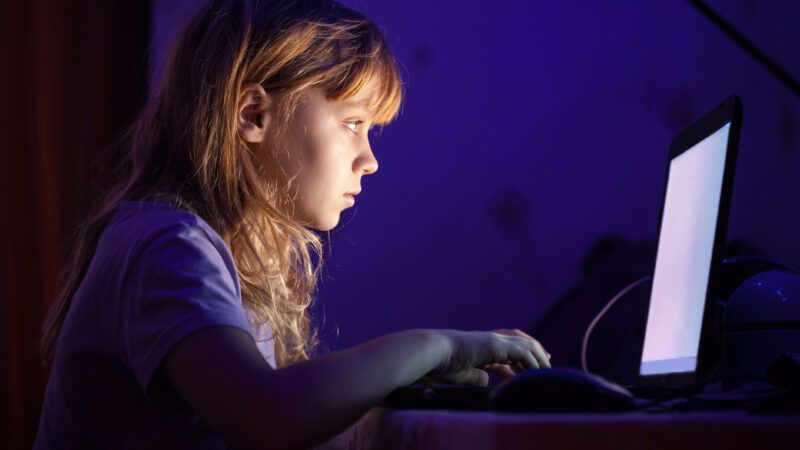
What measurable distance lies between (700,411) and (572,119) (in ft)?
4.72

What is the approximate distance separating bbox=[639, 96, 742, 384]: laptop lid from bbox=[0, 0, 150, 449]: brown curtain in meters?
1.33

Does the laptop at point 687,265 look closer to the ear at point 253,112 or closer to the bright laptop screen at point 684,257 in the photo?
the bright laptop screen at point 684,257

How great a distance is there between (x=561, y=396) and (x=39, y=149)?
1597 millimetres

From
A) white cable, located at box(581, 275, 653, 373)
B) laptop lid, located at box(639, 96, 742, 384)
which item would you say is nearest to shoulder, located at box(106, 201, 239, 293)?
laptop lid, located at box(639, 96, 742, 384)

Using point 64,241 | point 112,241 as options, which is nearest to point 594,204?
point 64,241

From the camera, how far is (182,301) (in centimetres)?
67

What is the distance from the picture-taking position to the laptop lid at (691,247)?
912 millimetres

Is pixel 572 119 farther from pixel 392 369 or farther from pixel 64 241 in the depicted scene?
pixel 392 369

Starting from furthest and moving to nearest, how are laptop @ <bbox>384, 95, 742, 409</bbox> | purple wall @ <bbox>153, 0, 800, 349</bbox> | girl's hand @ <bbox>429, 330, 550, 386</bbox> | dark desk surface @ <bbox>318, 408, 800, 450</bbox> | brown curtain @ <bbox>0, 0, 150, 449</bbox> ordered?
purple wall @ <bbox>153, 0, 800, 349</bbox>, brown curtain @ <bbox>0, 0, 150, 449</bbox>, laptop @ <bbox>384, 95, 742, 409</bbox>, girl's hand @ <bbox>429, 330, 550, 386</bbox>, dark desk surface @ <bbox>318, 408, 800, 450</bbox>

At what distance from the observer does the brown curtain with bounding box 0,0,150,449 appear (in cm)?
178

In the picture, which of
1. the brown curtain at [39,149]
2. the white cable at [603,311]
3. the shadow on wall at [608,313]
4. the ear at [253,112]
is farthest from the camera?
the brown curtain at [39,149]

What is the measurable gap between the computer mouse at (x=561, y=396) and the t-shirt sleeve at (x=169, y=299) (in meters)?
0.23

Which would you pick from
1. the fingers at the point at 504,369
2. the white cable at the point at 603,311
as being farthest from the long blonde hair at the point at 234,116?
the white cable at the point at 603,311

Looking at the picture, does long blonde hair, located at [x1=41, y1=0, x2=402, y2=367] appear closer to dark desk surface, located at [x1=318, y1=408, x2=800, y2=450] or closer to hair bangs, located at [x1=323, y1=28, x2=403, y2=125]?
hair bangs, located at [x1=323, y1=28, x2=403, y2=125]
